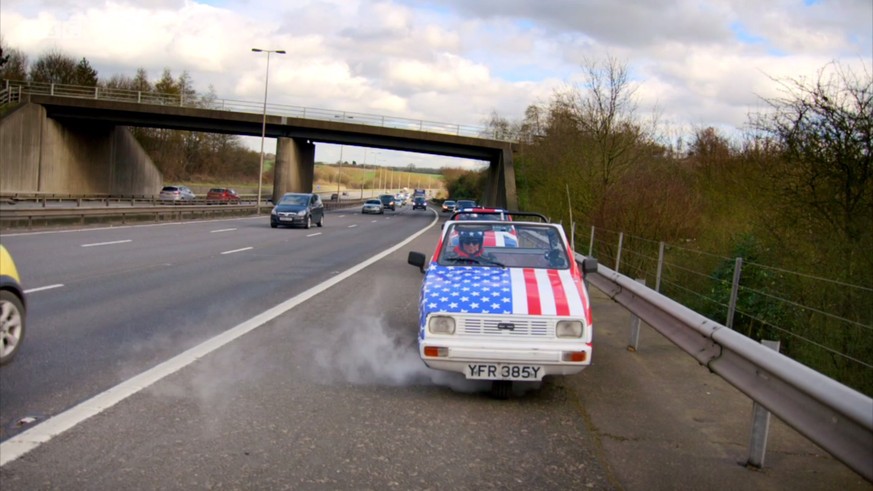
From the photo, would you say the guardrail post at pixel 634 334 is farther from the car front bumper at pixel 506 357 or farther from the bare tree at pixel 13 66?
the bare tree at pixel 13 66

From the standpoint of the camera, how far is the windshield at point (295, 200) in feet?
118

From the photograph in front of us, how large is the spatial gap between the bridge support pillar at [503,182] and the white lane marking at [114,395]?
4191cm

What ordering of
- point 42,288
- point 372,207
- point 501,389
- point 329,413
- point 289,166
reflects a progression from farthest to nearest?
point 372,207 < point 289,166 < point 42,288 < point 501,389 < point 329,413

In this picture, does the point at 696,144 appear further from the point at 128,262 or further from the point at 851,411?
the point at 851,411

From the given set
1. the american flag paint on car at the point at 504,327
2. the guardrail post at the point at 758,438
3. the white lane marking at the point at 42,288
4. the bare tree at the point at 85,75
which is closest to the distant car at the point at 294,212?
the white lane marking at the point at 42,288

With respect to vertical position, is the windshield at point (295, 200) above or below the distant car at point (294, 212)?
above

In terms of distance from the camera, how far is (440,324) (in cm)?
634

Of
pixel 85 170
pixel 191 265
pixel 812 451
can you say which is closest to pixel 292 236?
pixel 191 265

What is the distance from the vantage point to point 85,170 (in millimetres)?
59000

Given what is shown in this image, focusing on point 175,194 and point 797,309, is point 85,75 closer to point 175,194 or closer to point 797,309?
point 175,194

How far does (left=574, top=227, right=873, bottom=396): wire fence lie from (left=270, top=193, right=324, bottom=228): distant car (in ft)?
74.8

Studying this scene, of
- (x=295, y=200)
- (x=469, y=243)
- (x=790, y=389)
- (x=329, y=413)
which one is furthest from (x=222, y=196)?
(x=790, y=389)

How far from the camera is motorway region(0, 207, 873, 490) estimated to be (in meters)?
4.53

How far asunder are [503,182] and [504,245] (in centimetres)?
4917
